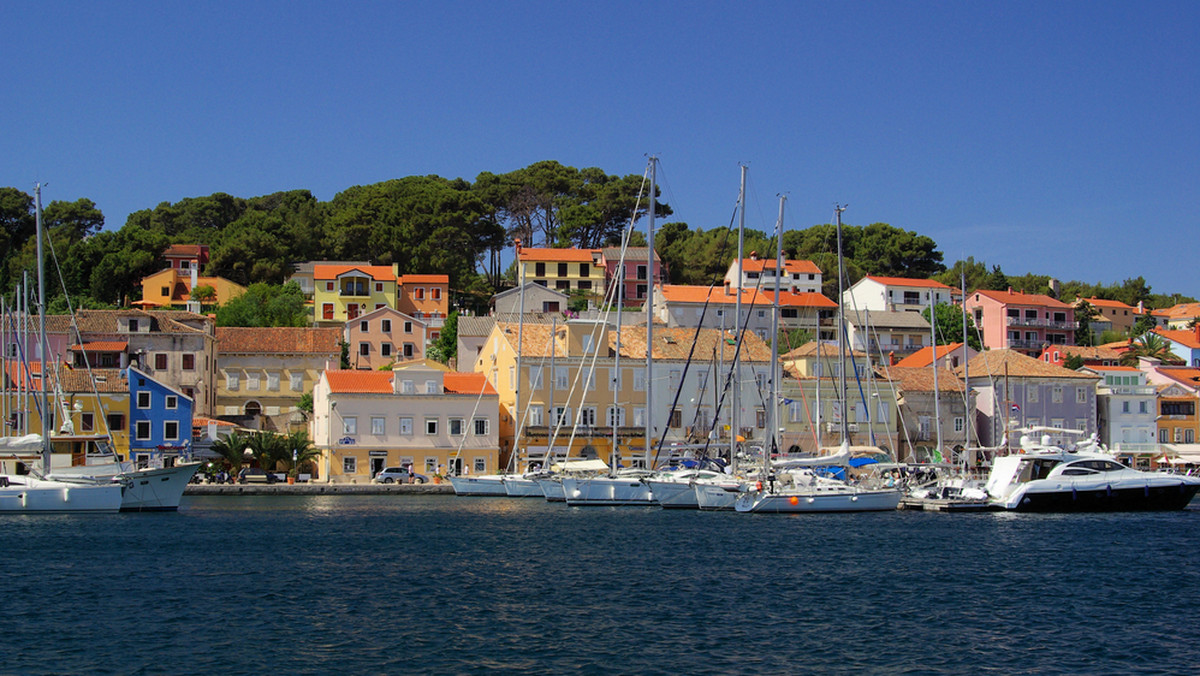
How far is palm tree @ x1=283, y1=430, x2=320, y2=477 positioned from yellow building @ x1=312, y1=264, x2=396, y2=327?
93.0 feet

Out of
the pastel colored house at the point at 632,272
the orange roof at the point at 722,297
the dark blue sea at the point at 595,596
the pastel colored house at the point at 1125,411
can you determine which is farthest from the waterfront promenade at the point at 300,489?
the pastel colored house at the point at 1125,411

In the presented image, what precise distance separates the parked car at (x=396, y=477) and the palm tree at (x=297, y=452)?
3.93m

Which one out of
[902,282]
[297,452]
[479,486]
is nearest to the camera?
[479,486]

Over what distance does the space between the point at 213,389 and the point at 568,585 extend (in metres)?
50.8

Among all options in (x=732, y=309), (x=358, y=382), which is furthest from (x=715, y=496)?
(x=732, y=309)

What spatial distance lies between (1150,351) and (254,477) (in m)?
71.1

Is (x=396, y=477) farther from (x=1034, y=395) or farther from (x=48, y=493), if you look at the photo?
(x=1034, y=395)

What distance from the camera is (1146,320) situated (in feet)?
378

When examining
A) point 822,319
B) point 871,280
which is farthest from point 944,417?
point 871,280

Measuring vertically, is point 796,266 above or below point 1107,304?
above

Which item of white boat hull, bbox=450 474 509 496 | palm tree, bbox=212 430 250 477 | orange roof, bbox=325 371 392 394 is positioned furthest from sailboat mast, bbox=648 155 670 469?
palm tree, bbox=212 430 250 477

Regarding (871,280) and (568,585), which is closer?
(568,585)

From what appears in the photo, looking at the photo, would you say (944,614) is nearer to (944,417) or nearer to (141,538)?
(141,538)

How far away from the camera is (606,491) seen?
1976 inches
